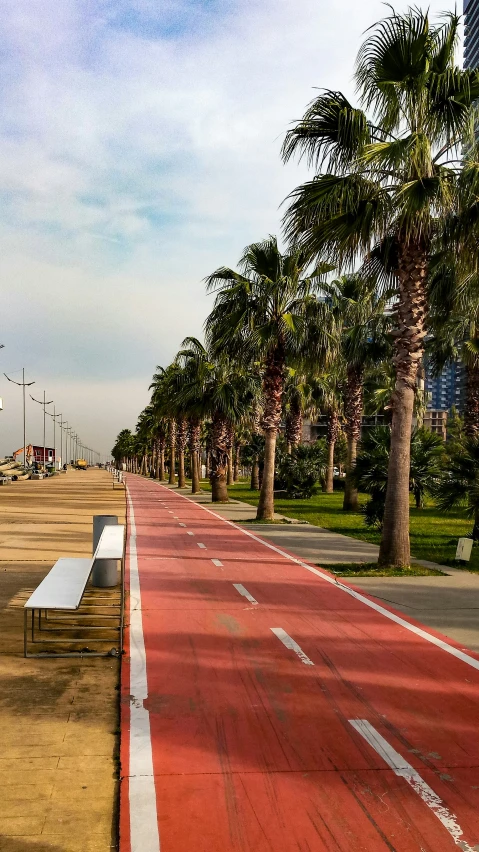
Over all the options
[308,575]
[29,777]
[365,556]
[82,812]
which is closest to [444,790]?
[82,812]

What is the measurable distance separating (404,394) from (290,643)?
726 cm

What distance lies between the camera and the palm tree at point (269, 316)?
25.2 m

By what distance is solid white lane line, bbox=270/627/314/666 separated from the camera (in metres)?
7.91

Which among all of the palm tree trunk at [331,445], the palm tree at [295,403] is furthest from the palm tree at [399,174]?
the palm tree trunk at [331,445]

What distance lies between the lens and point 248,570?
1433cm

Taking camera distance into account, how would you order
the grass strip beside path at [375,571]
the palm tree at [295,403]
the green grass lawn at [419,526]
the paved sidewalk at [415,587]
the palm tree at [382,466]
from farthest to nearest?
the palm tree at [295,403] < the palm tree at [382,466] < the green grass lawn at [419,526] < the grass strip beside path at [375,571] < the paved sidewalk at [415,587]

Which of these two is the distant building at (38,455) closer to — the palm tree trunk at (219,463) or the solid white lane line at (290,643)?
the palm tree trunk at (219,463)

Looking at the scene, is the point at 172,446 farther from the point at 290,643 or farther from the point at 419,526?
the point at 290,643

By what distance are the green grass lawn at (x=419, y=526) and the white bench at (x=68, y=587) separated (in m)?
8.40

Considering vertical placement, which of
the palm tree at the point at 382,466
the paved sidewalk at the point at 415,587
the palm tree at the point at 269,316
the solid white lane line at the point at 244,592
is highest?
the palm tree at the point at 269,316

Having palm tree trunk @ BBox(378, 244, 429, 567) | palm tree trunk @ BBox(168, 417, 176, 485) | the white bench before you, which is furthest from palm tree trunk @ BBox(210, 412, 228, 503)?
the white bench

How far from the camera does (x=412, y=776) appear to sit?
5148 mm

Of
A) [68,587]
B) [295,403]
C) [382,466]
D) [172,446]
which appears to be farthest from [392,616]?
[172,446]

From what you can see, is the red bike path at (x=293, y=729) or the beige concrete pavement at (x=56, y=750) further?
the red bike path at (x=293, y=729)
